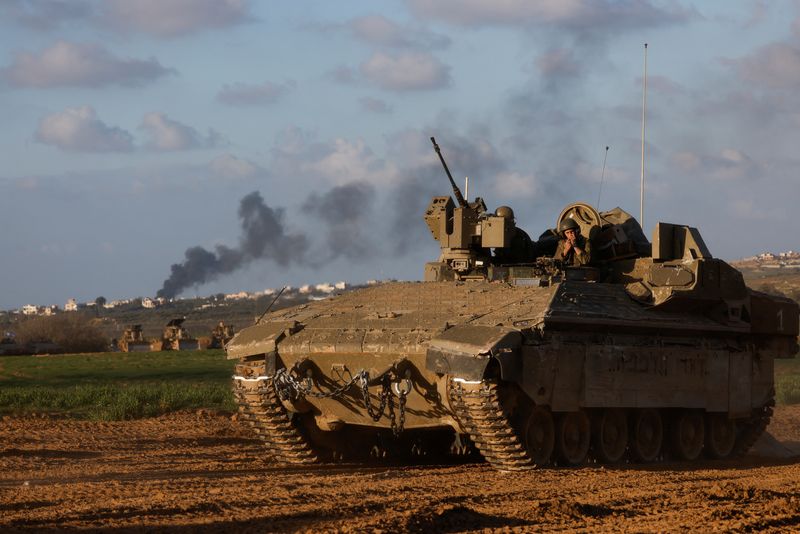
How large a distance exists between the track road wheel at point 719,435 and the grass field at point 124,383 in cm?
995

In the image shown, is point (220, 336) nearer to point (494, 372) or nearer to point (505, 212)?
point (505, 212)

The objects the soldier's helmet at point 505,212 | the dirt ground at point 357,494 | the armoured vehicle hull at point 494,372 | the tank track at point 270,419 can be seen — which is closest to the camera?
the dirt ground at point 357,494

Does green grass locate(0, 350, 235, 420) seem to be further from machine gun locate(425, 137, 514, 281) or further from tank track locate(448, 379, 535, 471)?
tank track locate(448, 379, 535, 471)

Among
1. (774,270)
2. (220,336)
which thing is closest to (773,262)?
(774,270)

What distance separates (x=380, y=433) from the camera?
56.1ft

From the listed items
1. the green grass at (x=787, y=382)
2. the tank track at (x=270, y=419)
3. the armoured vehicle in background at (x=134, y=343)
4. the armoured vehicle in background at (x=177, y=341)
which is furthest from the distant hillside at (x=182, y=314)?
the tank track at (x=270, y=419)

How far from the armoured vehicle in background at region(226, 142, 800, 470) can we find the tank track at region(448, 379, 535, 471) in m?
0.02

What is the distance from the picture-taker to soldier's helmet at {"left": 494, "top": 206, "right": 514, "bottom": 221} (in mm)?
18047

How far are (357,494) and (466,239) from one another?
664 centimetres

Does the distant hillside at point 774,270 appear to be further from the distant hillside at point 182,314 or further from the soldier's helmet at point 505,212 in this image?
the soldier's helmet at point 505,212

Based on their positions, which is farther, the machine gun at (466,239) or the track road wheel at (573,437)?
the machine gun at (466,239)

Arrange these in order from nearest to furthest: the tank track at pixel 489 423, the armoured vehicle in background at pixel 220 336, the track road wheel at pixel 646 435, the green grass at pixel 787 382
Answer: the tank track at pixel 489 423 < the track road wheel at pixel 646 435 < the green grass at pixel 787 382 < the armoured vehicle in background at pixel 220 336

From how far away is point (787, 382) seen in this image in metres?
32.8

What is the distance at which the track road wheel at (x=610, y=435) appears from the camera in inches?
632
